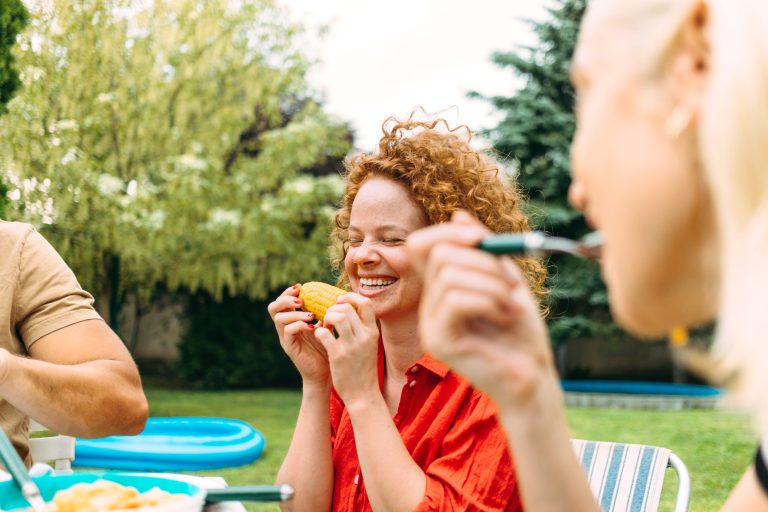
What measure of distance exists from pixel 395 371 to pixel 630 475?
2.75ft

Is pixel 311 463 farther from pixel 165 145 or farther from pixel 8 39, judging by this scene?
pixel 165 145

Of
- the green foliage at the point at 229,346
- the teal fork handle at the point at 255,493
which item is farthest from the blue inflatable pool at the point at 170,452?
the teal fork handle at the point at 255,493

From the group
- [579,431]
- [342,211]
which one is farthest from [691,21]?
[579,431]

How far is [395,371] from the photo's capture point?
7.64 feet

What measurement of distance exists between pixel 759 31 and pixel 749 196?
0.54 ft

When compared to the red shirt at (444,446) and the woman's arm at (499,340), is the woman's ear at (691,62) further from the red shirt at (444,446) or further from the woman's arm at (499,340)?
the red shirt at (444,446)


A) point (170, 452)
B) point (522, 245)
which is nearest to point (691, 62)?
point (522, 245)

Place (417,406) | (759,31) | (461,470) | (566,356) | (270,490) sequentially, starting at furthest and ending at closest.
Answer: (566,356) → (417,406) → (461,470) → (270,490) → (759,31)

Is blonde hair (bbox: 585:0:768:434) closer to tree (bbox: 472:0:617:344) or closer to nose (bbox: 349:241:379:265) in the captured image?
nose (bbox: 349:241:379:265)

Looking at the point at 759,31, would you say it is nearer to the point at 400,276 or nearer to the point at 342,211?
the point at 400,276

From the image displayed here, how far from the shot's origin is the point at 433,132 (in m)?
2.50

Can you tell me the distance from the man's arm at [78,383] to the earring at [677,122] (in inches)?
63.0

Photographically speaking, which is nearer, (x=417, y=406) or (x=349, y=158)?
(x=417, y=406)

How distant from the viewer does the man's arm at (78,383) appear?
1894 mm
